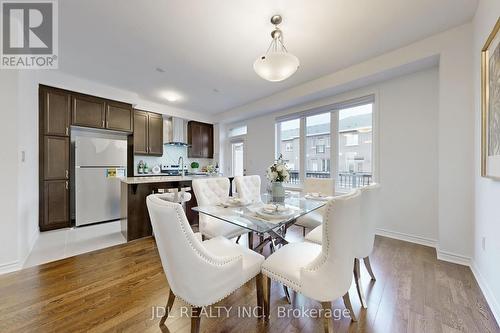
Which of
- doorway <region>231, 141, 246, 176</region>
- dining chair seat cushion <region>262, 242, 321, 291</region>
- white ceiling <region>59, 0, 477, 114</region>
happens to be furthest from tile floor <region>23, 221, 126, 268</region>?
doorway <region>231, 141, 246, 176</region>

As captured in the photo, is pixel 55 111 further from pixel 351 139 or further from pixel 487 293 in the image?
pixel 487 293

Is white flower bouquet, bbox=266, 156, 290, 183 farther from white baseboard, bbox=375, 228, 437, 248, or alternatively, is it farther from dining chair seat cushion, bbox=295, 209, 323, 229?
white baseboard, bbox=375, 228, 437, 248

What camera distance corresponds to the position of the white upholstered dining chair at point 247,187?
2.62m

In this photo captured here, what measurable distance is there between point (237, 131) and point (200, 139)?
3.80ft

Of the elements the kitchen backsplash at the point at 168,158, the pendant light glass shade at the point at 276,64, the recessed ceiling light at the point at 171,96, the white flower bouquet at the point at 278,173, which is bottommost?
the white flower bouquet at the point at 278,173

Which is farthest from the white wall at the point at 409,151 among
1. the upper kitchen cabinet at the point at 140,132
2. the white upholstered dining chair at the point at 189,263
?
the upper kitchen cabinet at the point at 140,132

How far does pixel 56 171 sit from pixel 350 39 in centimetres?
494

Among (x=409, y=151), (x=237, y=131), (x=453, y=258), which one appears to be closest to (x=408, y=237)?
(x=453, y=258)

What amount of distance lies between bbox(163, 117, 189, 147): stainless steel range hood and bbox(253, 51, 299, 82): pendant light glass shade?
12.7ft

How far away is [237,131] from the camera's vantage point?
596cm

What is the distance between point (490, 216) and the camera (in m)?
1.61

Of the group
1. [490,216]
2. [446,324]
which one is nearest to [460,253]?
[490,216]

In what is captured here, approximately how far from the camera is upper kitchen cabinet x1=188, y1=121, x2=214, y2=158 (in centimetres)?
555

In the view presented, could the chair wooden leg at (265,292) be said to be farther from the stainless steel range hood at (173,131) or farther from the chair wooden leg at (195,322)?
the stainless steel range hood at (173,131)
